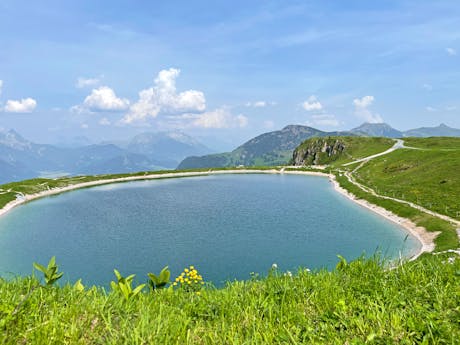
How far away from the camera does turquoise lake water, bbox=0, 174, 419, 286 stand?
106 ft

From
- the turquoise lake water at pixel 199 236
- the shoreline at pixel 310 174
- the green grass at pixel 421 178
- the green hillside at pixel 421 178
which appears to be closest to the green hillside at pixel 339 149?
the shoreline at pixel 310 174

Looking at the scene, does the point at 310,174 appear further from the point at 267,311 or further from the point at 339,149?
the point at 267,311

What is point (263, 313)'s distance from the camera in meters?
4.95

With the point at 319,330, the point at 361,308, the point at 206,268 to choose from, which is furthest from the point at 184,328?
the point at 206,268

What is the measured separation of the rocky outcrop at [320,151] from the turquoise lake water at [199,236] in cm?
10148

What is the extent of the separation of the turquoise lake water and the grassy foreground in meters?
13.7

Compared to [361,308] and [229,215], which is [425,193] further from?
[361,308]

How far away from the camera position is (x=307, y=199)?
72.0 meters

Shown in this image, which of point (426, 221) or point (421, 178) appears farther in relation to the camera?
point (421, 178)

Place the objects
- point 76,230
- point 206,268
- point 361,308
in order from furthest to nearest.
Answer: point 76,230 → point 206,268 → point 361,308

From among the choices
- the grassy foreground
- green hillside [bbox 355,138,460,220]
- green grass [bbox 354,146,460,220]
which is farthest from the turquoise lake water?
the grassy foreground

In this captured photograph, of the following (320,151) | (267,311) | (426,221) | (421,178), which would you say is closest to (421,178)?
(421,178)

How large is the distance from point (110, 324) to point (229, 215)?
54022 mm

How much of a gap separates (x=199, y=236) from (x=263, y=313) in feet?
130
